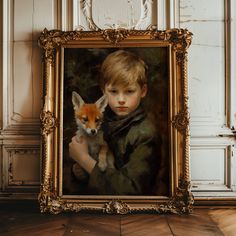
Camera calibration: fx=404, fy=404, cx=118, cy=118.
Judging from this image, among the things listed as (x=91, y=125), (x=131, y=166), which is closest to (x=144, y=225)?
(x=131, y=166)

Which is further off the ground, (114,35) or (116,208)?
(114,35)

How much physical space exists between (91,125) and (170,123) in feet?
1.74

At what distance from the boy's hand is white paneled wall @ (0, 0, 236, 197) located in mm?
274

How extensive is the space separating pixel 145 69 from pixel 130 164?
2.12 ft

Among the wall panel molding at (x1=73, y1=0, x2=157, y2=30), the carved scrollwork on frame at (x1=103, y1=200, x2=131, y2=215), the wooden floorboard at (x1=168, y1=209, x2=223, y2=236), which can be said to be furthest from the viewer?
the wall panel molding at (x1=73, y1=0, x2=157, y2=30)

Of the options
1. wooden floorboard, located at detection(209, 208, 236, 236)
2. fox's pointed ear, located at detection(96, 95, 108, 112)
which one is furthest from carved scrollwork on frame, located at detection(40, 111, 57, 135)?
wooden floorboard, located at detection(209, 208, 236, 236)

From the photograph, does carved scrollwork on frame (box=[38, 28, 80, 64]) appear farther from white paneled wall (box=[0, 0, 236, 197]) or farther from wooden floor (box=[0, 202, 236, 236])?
wooden floor (box=[0, 202, 236, 236])

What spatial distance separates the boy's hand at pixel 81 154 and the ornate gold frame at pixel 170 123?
94mm

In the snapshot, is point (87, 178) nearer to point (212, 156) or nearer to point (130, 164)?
point (130, 164)

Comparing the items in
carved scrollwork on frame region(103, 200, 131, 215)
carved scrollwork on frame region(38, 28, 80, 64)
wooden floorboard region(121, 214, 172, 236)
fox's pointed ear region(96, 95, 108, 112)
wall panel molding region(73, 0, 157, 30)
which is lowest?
wooden floorboard region(121, 214, 172, 236)

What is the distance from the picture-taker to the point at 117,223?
246 centimetres

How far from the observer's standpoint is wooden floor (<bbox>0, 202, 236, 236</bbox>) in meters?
2.28

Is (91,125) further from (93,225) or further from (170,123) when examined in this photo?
(93,225)

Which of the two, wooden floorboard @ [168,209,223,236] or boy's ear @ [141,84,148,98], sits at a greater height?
boy's ear @ [141,84,148,98]
